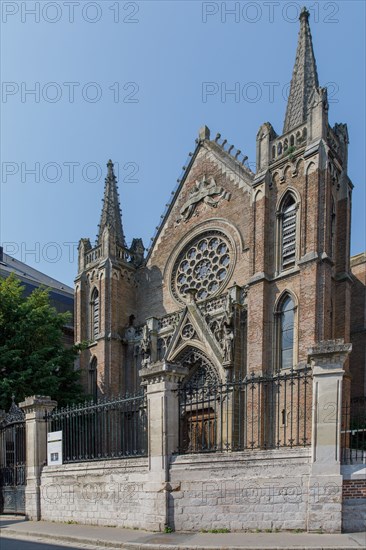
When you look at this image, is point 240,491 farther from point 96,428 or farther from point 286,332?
point 286,332

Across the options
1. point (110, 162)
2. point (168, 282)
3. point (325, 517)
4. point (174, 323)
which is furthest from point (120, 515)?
point (110, 162)

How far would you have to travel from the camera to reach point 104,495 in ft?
35.2

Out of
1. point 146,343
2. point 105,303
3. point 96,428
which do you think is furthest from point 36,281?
point 96,428

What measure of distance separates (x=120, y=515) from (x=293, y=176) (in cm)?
1278

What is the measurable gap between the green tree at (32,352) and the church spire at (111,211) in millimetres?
6297

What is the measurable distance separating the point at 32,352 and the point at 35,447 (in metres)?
6.15

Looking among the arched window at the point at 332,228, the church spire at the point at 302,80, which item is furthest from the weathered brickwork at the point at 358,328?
the church spire at the point at 302,80

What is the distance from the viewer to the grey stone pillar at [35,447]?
41.9 feet

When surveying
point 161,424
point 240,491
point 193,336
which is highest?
point 193,336

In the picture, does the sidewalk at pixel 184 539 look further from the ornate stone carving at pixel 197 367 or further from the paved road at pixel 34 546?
the ornate stone carving at pixel 197 367

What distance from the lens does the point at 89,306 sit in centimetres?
2527

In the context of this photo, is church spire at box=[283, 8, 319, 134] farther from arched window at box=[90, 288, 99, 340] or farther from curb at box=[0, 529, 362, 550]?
curb at box=[0, 529, 362, 550]

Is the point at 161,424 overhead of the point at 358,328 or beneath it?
beneath

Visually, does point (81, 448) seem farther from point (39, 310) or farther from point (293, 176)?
point (293, 176)
